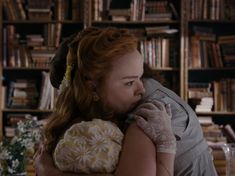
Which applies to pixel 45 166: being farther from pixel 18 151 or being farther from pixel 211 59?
pixel 211 59

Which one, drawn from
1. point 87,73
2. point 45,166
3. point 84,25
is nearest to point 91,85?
point 87,73

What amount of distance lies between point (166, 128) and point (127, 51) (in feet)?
0.67

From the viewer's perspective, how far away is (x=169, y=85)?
4621 mm

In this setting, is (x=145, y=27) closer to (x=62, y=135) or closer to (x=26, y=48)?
(x=26, y=48)

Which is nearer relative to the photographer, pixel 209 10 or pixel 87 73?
pixel 87 73

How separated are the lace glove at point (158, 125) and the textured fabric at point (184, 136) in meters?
0.05

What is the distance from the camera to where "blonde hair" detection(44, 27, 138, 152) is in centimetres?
119

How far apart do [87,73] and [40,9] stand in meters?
3.46

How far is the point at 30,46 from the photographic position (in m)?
4.60

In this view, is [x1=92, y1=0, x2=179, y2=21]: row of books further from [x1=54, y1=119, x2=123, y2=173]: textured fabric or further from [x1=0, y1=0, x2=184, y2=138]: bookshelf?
[x1=54, y1=119, x2=123, y2=173]: textured fabric

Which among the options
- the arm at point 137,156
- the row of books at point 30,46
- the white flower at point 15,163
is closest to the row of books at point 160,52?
the row of books at point 30,46

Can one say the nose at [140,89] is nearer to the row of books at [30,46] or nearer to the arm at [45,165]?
the arm at [45,165]

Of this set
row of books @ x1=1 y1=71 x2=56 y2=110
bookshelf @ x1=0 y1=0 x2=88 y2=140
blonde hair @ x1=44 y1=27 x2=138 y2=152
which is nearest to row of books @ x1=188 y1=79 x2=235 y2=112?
bookshelf @ x1=0 y1=0 x2=88 y2=140

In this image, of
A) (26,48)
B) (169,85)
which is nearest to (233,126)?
(169,85)
